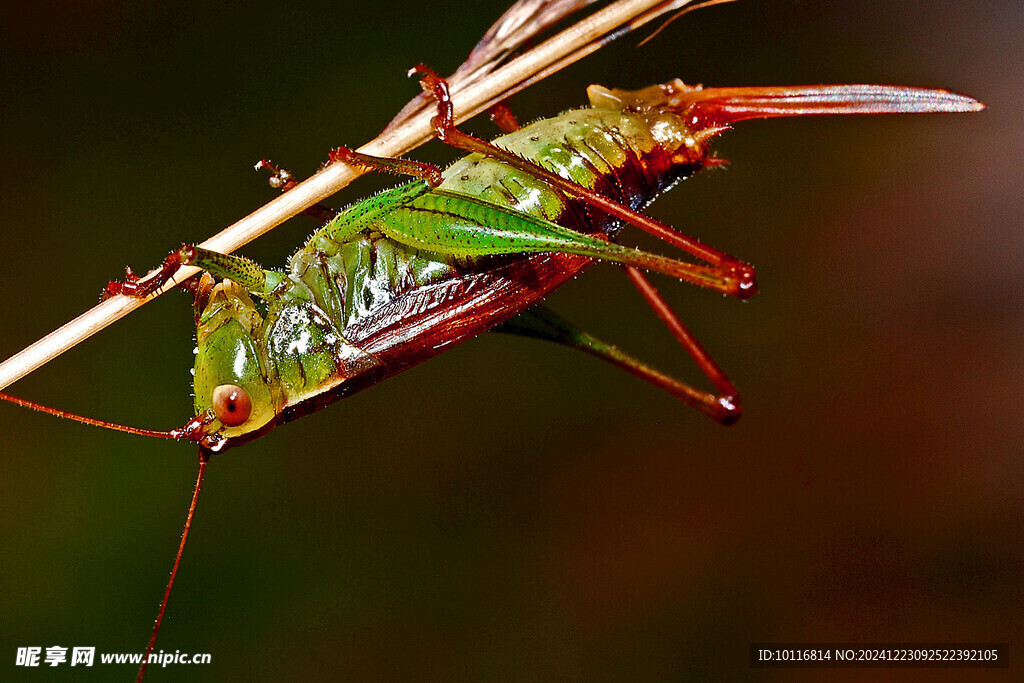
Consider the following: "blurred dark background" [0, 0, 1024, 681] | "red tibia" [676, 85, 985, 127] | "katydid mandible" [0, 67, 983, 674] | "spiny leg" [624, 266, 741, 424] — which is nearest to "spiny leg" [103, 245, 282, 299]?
"katydid mandible" [0, 67, 983, 674]

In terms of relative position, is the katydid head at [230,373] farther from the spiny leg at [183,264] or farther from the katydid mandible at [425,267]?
the spiny leg at [183,264]

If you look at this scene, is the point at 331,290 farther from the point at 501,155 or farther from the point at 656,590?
the point at 656,590

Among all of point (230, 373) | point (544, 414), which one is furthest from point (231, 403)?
point (544, 414)

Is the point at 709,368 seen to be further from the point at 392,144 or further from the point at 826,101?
the point at 392,144

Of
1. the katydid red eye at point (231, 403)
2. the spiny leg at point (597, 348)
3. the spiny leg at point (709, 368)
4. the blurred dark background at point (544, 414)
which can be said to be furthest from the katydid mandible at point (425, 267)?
the blurred dark background at point (544, 414)

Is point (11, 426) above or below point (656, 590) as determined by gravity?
above

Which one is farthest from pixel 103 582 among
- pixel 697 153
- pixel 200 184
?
pixel 697 153

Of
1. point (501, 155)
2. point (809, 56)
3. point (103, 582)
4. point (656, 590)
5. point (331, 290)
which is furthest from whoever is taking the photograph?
point (656, 590)
